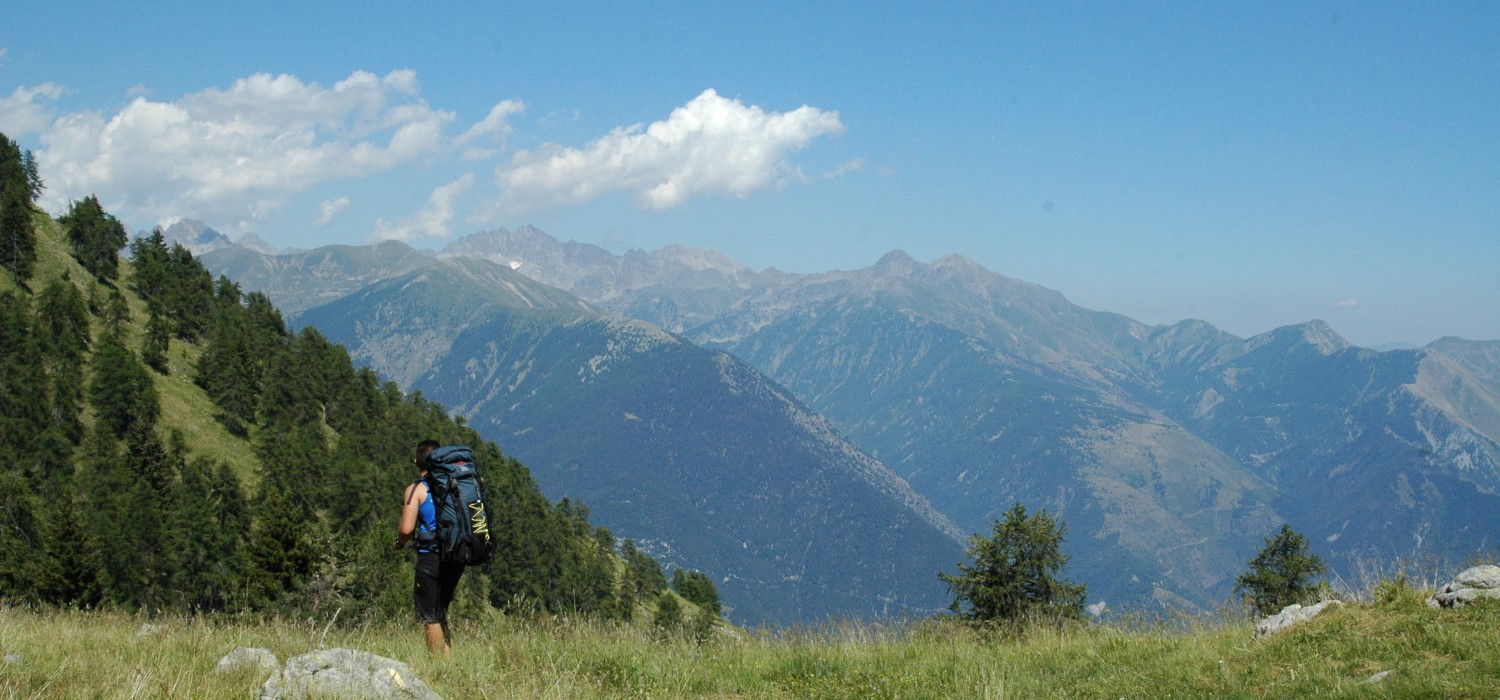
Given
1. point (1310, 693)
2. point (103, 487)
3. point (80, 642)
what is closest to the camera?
point (1310, 693)

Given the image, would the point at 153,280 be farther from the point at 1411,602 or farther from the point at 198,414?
the point at 1411,602

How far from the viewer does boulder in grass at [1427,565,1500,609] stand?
10000 mm

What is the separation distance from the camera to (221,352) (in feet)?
289

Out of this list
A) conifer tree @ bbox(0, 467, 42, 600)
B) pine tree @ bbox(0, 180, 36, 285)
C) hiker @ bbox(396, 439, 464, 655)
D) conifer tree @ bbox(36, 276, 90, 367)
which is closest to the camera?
hiker @ bbox(396, 439, 464, 655)

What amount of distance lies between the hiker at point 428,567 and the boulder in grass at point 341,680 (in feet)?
7.39

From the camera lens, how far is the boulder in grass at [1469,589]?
10000 mm

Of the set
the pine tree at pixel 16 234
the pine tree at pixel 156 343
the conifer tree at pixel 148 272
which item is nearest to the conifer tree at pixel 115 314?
the pine tree at pixel 156 343

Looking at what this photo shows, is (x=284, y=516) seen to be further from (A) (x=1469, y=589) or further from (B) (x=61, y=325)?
(A) (x=1469, y=589)

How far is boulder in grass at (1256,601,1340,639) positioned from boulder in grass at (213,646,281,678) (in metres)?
11.1

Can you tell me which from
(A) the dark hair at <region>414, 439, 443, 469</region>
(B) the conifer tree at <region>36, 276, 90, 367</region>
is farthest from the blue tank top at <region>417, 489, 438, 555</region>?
(B) the conifer tree at <region>36, 276, 90, 367</region>

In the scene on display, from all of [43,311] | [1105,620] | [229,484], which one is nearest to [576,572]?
[229,484]

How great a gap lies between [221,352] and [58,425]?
18863mm

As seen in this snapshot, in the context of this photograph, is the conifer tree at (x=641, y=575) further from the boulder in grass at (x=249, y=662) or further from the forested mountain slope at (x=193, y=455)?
the boulder in grass at (x=249, y=662)

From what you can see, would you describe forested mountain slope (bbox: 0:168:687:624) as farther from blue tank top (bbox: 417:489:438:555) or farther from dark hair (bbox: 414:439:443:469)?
blue tank top (bbox: 417:489:438:555)
